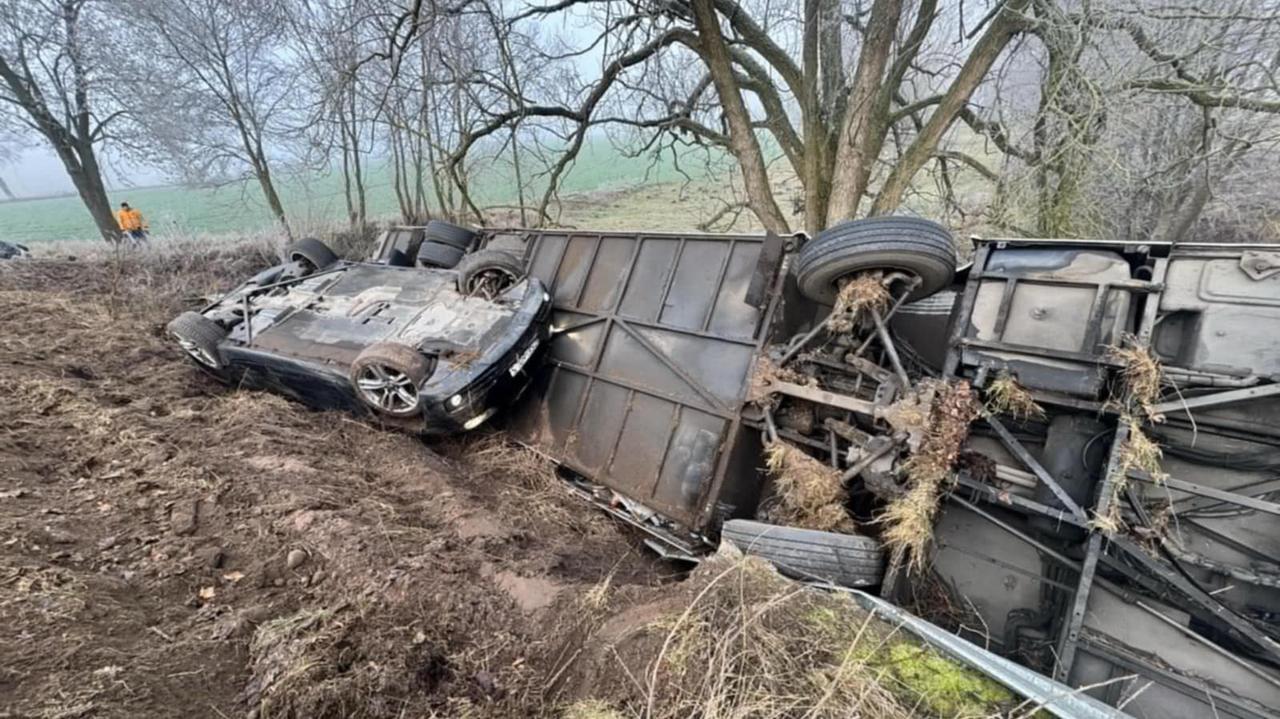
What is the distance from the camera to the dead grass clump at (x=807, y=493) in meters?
3.30

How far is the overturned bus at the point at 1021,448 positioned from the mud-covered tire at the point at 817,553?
0.04 feet

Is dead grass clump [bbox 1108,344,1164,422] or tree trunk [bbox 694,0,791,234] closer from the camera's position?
dead grass clump [bbox 1108,344,1164,422]

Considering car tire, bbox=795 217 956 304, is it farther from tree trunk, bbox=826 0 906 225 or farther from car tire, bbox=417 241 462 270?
car tire, bbox=417 241 462 270

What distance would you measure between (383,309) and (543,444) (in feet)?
7.01

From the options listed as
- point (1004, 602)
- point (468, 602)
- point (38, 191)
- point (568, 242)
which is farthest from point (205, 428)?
point (38, 191)

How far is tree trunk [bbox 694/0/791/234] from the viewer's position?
249 inches

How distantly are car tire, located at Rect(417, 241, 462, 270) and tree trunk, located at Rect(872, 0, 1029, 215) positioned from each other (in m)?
5.35

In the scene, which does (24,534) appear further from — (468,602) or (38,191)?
(38,191)

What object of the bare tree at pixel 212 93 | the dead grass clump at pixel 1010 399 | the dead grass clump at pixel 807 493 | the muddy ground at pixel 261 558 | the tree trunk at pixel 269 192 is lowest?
the muddy ground at pixel 261 558

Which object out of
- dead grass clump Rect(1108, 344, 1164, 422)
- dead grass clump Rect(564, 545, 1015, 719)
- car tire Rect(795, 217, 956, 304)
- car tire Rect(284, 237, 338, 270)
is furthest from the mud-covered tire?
car tire Rect(284, 237, 338, 270)

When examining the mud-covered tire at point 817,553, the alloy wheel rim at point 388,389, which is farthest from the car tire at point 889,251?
the alloy wheel rim at point 388,389

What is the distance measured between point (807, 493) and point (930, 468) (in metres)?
0.74

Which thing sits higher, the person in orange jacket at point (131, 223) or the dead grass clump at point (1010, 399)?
the dead grass clump at point (1010, 399)

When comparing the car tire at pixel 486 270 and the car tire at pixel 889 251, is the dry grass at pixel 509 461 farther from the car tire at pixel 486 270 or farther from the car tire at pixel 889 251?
the car tire at pixel 889 251
